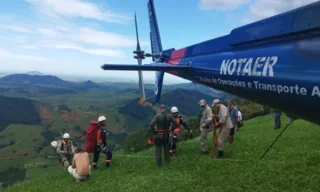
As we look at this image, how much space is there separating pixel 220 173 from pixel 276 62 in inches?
223

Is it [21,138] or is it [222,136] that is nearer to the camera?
[222,136]

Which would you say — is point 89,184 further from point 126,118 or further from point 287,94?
point 126,118

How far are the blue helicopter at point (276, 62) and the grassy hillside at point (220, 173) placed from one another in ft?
10.7

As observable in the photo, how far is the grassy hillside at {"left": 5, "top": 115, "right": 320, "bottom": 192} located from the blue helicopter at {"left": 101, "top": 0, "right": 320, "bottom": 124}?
3.25m

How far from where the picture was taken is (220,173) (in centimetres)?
1014

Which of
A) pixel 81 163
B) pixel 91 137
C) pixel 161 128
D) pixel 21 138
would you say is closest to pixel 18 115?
pixel 21 138

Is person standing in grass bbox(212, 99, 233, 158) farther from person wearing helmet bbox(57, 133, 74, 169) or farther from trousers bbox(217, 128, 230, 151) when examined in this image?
person wearing helmet bbox(57, 133, 74, 169)

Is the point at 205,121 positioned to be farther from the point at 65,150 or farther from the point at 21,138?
the point at 21,138

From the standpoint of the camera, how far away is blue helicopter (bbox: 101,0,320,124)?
5.03 m

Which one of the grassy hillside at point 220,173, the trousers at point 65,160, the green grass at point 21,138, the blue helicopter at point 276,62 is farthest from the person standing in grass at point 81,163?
the green grass at point 21,138

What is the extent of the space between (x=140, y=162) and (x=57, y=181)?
3.77 m

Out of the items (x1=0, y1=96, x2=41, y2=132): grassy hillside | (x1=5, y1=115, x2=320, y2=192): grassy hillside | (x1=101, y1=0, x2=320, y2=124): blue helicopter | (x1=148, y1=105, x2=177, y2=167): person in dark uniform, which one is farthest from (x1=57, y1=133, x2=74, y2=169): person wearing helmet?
(x1=0, y1=96, x2=41, y2=132): grassy hillside

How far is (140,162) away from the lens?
43.9ft

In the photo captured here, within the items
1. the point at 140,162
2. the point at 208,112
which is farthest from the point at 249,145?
the point at 140,162
